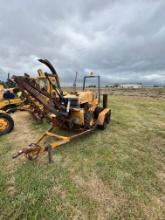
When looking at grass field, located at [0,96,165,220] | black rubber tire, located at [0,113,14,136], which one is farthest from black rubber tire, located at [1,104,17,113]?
grass field, located at [0,96,165,220]

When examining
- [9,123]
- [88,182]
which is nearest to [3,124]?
[9,123]

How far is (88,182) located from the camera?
10.2 feet

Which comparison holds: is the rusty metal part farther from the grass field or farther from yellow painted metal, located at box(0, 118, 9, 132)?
yellow painted metal, located at box(0, 118, 9, 132)

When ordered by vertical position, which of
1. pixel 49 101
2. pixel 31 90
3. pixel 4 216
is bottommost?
pixel 4 216

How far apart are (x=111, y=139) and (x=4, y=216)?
3733 mm

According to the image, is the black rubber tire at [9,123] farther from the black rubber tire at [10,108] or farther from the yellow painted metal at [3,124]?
the black rubber tire at [10,108]

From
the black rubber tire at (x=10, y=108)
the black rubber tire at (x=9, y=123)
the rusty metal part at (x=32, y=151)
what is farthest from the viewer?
the black rubber tire at (x=10, y=108)

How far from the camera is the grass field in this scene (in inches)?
95.9

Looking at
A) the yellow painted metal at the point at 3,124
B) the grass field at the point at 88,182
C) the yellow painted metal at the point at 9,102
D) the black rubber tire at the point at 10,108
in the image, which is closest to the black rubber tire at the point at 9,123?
the yellow painted metal at the point at 3,124

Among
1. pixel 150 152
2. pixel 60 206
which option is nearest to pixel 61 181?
pixel 60 206

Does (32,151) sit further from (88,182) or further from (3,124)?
(3,124)

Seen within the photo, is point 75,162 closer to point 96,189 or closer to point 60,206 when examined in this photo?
point 96,189

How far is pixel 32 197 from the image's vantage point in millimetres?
2674

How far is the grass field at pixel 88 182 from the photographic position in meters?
2.44
